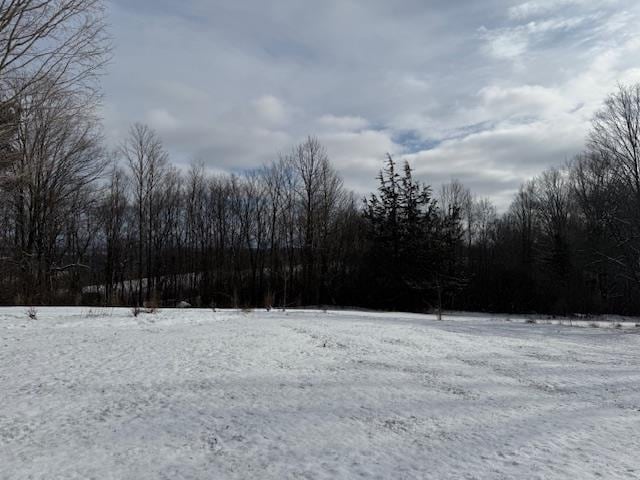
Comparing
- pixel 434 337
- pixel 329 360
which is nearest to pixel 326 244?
pixel 434 337

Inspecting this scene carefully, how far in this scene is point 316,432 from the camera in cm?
432

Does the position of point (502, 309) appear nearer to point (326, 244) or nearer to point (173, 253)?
point (326, 244)

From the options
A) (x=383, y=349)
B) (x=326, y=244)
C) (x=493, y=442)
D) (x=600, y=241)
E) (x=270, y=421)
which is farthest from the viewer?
(x=326, y=244)

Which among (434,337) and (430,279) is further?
(430,279)

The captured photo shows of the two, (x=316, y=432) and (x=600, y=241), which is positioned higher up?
(x=600, y=241)

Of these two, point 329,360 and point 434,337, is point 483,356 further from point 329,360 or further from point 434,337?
point 329,360

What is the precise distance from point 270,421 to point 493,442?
2255 mm

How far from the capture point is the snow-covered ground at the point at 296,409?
3598 millimetres

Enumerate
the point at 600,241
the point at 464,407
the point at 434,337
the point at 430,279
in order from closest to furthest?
the point at 464,407, the point at 434,337, the point at 430,279, the point at 600,241

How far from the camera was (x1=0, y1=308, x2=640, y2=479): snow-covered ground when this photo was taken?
142 inches

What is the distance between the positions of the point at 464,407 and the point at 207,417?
3.17m

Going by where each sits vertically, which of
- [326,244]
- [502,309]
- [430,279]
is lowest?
[502,309]

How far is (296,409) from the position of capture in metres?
5.03

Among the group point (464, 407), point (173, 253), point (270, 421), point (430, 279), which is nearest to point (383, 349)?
point (464, 407)
